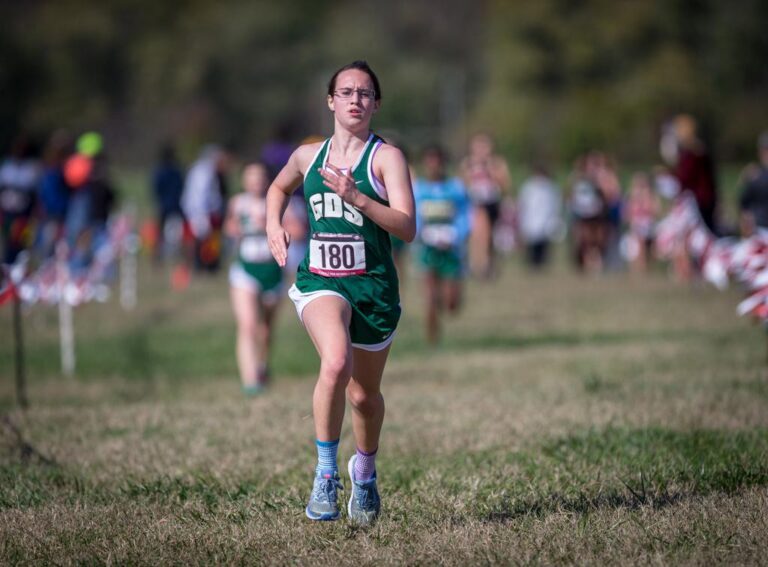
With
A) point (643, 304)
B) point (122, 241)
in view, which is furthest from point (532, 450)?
point (122, 241)

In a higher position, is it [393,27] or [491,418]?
[393,27]

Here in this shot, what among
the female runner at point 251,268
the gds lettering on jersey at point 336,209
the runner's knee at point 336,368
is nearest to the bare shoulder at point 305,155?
the gds lettering on jersey at point 336,209

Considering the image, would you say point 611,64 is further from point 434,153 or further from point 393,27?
point 434,153

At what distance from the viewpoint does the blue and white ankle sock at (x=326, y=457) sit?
580cm

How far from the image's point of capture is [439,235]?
1399 cm

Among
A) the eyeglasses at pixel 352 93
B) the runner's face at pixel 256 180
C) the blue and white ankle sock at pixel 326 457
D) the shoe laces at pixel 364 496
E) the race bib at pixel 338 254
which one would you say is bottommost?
the shoe laces at pixel 364 496

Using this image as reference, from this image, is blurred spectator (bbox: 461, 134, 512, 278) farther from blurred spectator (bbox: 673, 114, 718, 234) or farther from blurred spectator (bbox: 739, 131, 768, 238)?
blurred spectator (bbox: 739, 131, 768, 238)

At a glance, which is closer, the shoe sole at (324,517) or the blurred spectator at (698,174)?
the shoe sole at (324,517)

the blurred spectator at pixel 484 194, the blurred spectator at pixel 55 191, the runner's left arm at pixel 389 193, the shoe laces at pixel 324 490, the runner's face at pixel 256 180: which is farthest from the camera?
the blurred spectator at pixel 484 194

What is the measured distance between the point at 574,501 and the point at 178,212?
857 inches

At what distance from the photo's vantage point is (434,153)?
1392 centimetres

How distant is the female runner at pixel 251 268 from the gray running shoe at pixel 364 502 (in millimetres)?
5041

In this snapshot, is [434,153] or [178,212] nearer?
[434,153]

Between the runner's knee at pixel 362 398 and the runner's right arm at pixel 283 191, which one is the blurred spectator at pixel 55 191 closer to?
the runner's right arm at pixel 283 191
